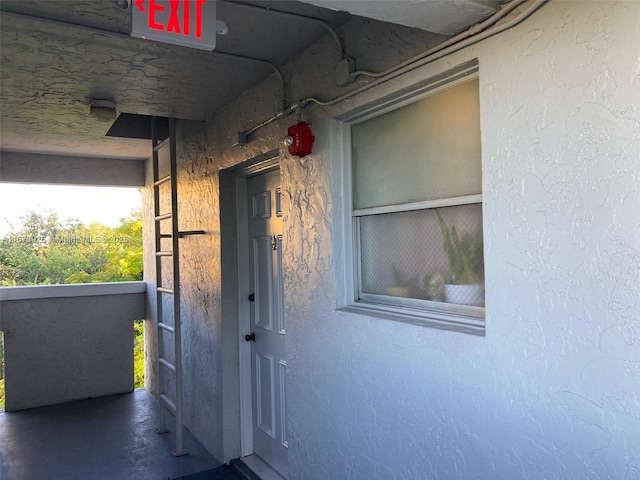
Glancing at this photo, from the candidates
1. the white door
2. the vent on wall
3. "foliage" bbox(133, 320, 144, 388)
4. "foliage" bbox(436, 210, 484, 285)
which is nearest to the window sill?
"foliage" bbox(436, 210, 484, 285)

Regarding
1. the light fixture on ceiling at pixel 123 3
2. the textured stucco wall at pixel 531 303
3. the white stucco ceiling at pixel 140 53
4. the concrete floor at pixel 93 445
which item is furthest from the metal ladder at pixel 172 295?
the light fixture on ceiling at pixel 123 3

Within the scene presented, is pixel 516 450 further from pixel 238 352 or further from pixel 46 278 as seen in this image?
pixel 46 278

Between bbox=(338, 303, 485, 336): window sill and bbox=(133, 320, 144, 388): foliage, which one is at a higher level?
bbox=(338, 303, 485, 336): window sill

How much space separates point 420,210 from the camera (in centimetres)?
198

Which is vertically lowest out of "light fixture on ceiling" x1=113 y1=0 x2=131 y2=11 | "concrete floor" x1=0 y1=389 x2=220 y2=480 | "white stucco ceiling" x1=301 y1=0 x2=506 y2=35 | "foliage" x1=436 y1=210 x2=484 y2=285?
"concrete floor" x1=0 y1=389 x2=220 y2=480

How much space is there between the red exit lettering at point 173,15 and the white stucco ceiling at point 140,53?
0.44m

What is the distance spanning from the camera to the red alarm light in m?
2.43

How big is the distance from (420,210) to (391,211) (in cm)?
15

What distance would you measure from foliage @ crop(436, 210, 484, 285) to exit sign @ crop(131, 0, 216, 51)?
1081mm

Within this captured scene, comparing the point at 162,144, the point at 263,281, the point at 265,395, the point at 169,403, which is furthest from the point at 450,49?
the point at 169,403

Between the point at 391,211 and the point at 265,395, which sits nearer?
the point at 391,211

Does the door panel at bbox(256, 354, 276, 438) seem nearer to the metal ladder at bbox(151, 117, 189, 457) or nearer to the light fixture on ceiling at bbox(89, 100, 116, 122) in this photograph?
the metal ladder at bbox(151, 117, 189, 457)

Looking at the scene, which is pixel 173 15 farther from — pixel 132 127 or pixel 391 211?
pixel 132 127

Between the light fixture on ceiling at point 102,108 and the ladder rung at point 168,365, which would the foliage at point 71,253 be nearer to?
the ladder rung at point 168,365
